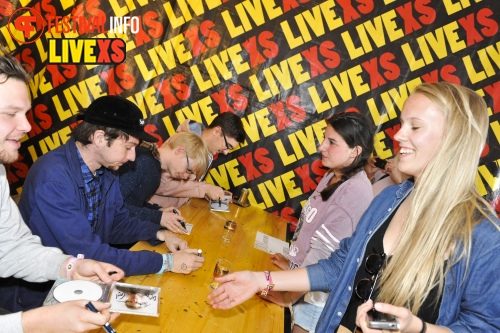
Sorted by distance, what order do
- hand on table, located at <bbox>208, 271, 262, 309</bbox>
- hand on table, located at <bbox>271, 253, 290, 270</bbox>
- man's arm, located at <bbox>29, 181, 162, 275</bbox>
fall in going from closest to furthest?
hand on table, located at <bbox>208, 271, 262, 309</bbox>, man's arm, located at <bbox>29, 181, 162, 275</bbox>, hand on table, located at <bbox>271, 253, 290, 270</bbox>

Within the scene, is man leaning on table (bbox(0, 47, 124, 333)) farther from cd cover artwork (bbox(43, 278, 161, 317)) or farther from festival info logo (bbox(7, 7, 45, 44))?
festival info logo (bbox(7, 7, 45, 44))

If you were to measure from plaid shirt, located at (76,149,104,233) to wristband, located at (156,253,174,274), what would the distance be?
450mm

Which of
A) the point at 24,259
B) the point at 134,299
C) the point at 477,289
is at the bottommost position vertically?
the point at 477,289

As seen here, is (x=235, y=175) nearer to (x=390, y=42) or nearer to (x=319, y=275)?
(x=390, y=42)

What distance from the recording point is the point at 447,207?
1.37 metres

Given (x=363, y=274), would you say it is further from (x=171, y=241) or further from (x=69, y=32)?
(x=69, y=32)

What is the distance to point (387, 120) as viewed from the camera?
13.9ft

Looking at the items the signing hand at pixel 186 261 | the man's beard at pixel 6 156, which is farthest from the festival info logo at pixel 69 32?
the man's beard at pixel 6 156

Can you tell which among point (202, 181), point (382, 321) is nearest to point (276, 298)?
point (382, 321)

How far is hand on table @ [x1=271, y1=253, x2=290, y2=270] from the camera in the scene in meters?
2.72

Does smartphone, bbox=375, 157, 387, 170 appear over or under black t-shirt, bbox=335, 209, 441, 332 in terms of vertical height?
under

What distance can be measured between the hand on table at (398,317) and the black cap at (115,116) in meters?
1.41

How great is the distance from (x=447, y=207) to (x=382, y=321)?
45 centimetres

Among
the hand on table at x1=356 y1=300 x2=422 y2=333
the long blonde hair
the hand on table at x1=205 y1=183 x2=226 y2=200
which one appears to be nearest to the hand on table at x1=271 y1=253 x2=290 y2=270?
the hand on table at x1=205 y1=183 x2=226 y2=200
